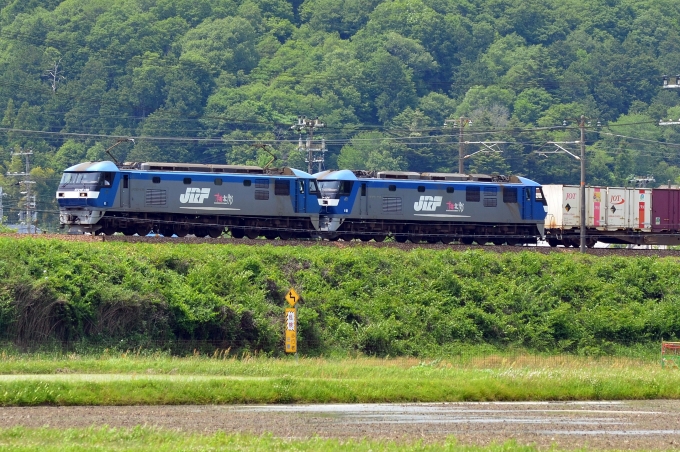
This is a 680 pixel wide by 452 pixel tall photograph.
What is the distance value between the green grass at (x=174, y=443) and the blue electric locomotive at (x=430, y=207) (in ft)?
112

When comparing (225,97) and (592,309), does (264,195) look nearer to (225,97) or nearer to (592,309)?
(592,309)

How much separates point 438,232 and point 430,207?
1862 millimetres

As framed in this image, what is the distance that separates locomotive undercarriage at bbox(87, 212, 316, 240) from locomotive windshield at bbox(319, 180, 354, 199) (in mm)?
1707

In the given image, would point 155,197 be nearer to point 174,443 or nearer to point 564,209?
point 564,209

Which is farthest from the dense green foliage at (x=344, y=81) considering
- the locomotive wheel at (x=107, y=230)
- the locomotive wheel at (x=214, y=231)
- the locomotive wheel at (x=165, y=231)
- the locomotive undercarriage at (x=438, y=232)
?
the locomotive wheel at (x=107, y=230)

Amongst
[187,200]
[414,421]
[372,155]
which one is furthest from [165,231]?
[372,155]

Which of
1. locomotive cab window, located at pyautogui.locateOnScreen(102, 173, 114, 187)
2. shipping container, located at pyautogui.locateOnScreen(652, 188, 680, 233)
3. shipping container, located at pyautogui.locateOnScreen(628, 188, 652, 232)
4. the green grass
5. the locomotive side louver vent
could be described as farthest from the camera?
shipping container, located at pyautogui.locateOnScreen(652, 188, 680, 233)

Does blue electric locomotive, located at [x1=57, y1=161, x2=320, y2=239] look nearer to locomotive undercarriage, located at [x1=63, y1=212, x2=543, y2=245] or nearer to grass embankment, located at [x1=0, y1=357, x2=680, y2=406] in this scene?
locomotive undercarriage, located at [x1=63, y1=212, x2=543, y2=245]

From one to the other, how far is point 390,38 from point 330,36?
13.8 m

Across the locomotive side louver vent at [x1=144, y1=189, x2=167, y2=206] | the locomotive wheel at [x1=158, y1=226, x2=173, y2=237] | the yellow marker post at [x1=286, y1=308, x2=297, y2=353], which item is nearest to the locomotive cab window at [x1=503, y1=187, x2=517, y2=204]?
the locomotive wheel at [x1=158, y1=226, x2=173, y2=237]

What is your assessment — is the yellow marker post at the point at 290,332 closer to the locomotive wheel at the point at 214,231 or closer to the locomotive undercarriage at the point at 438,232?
the locomotive wheel at the point at 214,231

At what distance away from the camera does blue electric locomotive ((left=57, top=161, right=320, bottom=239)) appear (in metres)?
50.0

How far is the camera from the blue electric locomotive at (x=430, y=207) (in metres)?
55.6

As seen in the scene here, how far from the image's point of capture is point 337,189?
55.4 m
